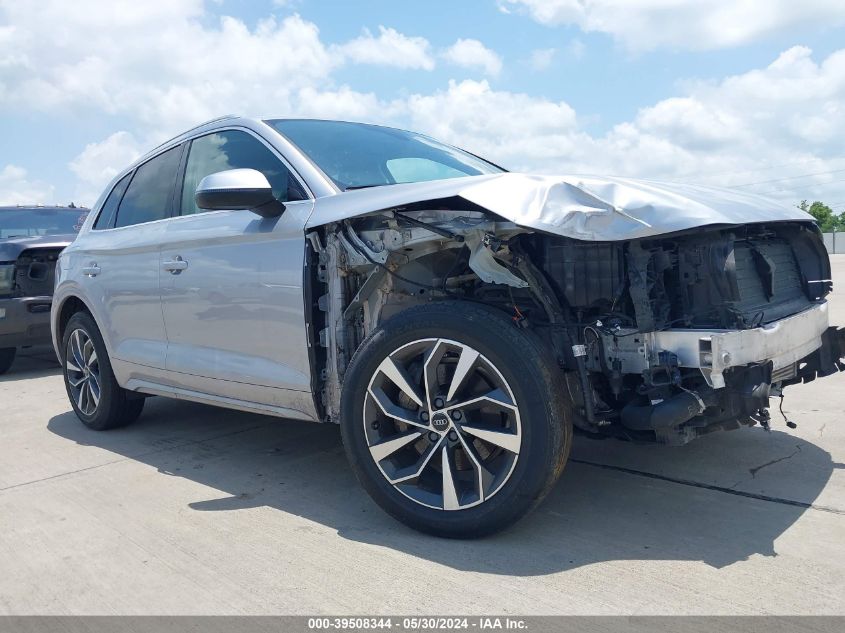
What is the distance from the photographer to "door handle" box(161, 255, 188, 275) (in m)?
4.11

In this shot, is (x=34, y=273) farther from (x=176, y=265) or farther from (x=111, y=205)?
(x=176, y=265)

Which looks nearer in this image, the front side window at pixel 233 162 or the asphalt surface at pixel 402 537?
the asphalt surface at pixel 402 537

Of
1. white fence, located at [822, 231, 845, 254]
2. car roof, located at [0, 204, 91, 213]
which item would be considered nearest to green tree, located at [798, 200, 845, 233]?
white fence, located at [822, 231, 845, 254]

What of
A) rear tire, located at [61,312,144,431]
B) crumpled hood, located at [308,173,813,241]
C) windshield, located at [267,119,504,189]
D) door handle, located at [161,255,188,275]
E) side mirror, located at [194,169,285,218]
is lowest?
rear tire, located at [61,312,144,431]

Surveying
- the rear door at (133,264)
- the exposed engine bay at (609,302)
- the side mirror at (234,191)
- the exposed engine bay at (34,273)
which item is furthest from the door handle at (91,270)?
the exposed engine bay at (34,273)

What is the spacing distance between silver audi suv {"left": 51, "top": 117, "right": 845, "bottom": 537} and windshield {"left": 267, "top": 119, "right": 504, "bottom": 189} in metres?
0.02

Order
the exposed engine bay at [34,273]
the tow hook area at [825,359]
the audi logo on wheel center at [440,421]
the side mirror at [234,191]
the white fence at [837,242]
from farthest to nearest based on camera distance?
the white fence at [837,242] → the exposed engine bay at [34,273] → the tow hook area at [825,359] → the side mirror at [234,191] → the audi logo on wheel center at [440,421]

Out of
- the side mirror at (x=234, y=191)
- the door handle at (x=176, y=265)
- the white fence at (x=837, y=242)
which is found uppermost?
the side mirror at (x=234, y=191)

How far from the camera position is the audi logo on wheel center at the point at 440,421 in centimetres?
301

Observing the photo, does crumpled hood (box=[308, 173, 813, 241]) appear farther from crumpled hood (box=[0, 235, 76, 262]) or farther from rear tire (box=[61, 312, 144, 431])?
crumpled hood (box=[0, 235, 76, 262])

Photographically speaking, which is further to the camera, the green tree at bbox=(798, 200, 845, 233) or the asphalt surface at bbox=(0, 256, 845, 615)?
the green tree at bbox=(798, 200, 845, 233)

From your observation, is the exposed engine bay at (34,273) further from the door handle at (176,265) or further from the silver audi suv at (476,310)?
the silver audi suv at (476,310)

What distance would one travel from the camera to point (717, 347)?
264cm
